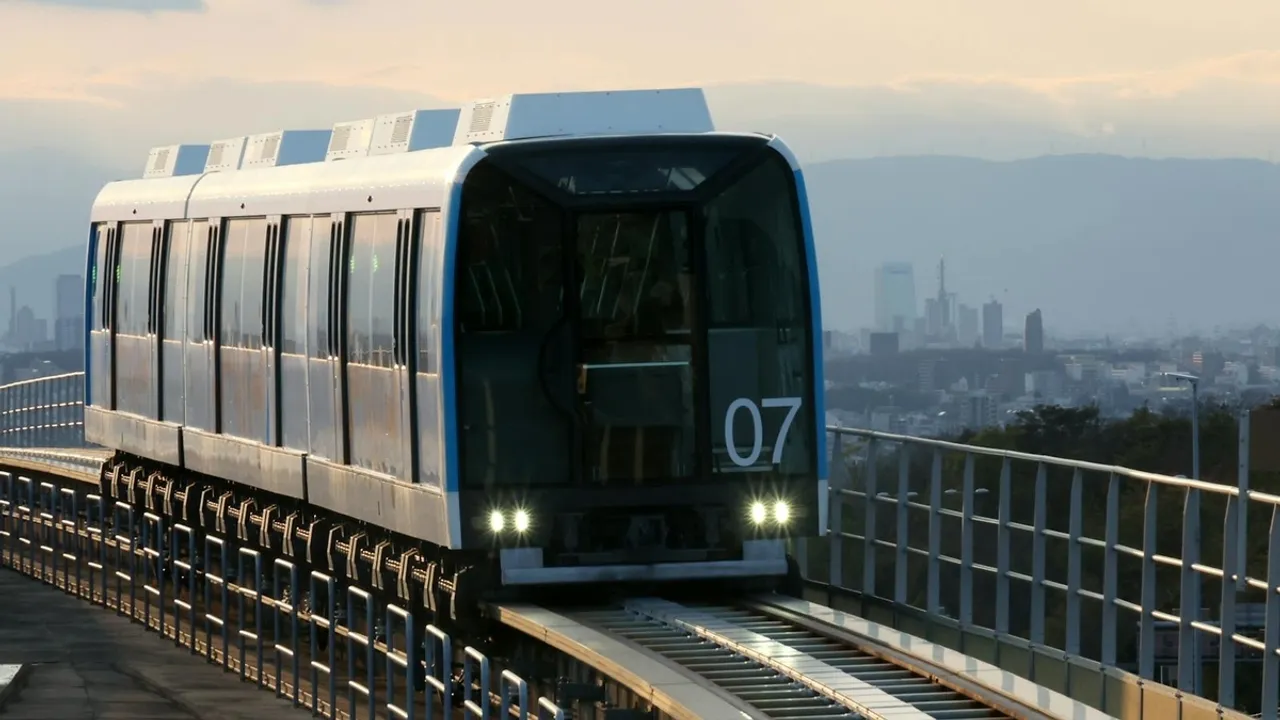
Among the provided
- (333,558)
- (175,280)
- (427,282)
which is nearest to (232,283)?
(175,280)

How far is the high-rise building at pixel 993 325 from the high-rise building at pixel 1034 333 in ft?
5.29

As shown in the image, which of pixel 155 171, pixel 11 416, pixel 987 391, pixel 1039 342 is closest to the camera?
pixel 155 171

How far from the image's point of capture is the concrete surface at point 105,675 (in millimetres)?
19594

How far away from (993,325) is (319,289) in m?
164

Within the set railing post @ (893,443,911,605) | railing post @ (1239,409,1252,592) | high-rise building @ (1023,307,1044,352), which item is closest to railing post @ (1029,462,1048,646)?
railing post @ (1239,409,1252,592)

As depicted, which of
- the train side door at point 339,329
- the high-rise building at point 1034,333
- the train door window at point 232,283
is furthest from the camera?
the high-rise building at point 1034,333

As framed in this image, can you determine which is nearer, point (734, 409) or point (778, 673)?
point (778, 673)

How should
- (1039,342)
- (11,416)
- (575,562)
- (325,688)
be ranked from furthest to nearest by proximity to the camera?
(1039,342)
(11,416)
(325,688)
(575,562)

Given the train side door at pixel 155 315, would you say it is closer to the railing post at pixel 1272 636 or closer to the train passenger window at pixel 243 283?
the train passenger window at pixel 243 283

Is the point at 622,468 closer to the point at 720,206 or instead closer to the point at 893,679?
the point at 720,206

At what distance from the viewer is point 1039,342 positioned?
561 ft

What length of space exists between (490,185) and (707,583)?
9.48 ft

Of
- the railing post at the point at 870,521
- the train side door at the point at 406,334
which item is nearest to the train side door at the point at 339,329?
the train side door at the point at 406,334

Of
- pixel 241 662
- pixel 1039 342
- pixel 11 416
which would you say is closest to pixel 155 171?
pixel 241 662
